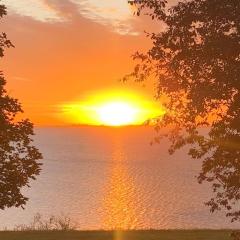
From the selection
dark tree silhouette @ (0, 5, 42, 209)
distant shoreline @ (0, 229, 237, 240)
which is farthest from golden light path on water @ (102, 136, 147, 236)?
dark tree silhouette @ (0, 5, 42, 209)

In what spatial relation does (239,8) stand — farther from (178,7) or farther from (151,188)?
(151,188)

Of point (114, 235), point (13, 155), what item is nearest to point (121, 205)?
point (114, 235)

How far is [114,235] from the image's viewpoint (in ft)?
106

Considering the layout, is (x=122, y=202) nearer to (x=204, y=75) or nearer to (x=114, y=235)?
(x=114, y=235)

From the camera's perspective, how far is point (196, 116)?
18.0 metres

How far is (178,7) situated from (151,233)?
2114cm

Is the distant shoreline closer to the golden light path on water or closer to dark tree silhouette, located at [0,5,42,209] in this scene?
dark tree silhouette, located at [0,5,42,209]

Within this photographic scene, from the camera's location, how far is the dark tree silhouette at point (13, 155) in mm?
19312

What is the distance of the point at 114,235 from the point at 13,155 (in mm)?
14939

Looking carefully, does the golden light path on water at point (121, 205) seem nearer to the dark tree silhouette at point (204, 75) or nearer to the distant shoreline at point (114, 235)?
the distant shoreline at point (114, 235)

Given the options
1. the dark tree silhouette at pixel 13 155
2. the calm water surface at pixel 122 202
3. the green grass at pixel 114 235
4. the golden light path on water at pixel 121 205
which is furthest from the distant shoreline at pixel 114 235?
the calm water surface at pixel 122 202

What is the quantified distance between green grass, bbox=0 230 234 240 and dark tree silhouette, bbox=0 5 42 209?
12111 millimetres

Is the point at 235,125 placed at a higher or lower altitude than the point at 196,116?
lower

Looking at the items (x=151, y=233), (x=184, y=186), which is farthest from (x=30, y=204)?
(x=151, y=233)
